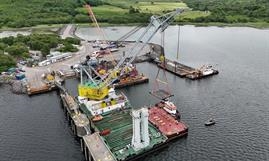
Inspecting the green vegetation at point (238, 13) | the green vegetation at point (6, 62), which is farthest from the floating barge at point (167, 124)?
the green vegetation at point (238, 13)

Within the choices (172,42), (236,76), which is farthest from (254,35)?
(236,76)

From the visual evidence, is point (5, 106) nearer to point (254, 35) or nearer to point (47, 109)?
point (47, 109)

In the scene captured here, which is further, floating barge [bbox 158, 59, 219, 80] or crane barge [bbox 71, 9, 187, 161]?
floating barge [bbox 158, 59, 219, 80]

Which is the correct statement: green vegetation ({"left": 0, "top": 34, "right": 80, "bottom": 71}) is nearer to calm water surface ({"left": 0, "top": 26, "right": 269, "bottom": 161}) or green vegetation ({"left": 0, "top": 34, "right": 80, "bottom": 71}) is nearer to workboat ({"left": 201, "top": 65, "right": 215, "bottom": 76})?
calm water surface ({"left": 0, "top": 26, "right": 269, "bottom": 161})

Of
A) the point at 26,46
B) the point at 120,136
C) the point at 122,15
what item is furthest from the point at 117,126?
the point at 122,15

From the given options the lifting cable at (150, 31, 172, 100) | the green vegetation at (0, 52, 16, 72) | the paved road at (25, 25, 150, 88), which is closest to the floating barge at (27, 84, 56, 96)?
the paved road at (25, 25, 150, 88)

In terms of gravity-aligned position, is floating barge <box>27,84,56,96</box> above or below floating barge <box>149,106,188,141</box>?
above

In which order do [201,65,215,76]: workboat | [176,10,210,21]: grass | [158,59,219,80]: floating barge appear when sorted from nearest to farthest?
[158,59,219,80]: floating barge, [201,65,215,76]: workboat, [176,10,210,21]: grass
